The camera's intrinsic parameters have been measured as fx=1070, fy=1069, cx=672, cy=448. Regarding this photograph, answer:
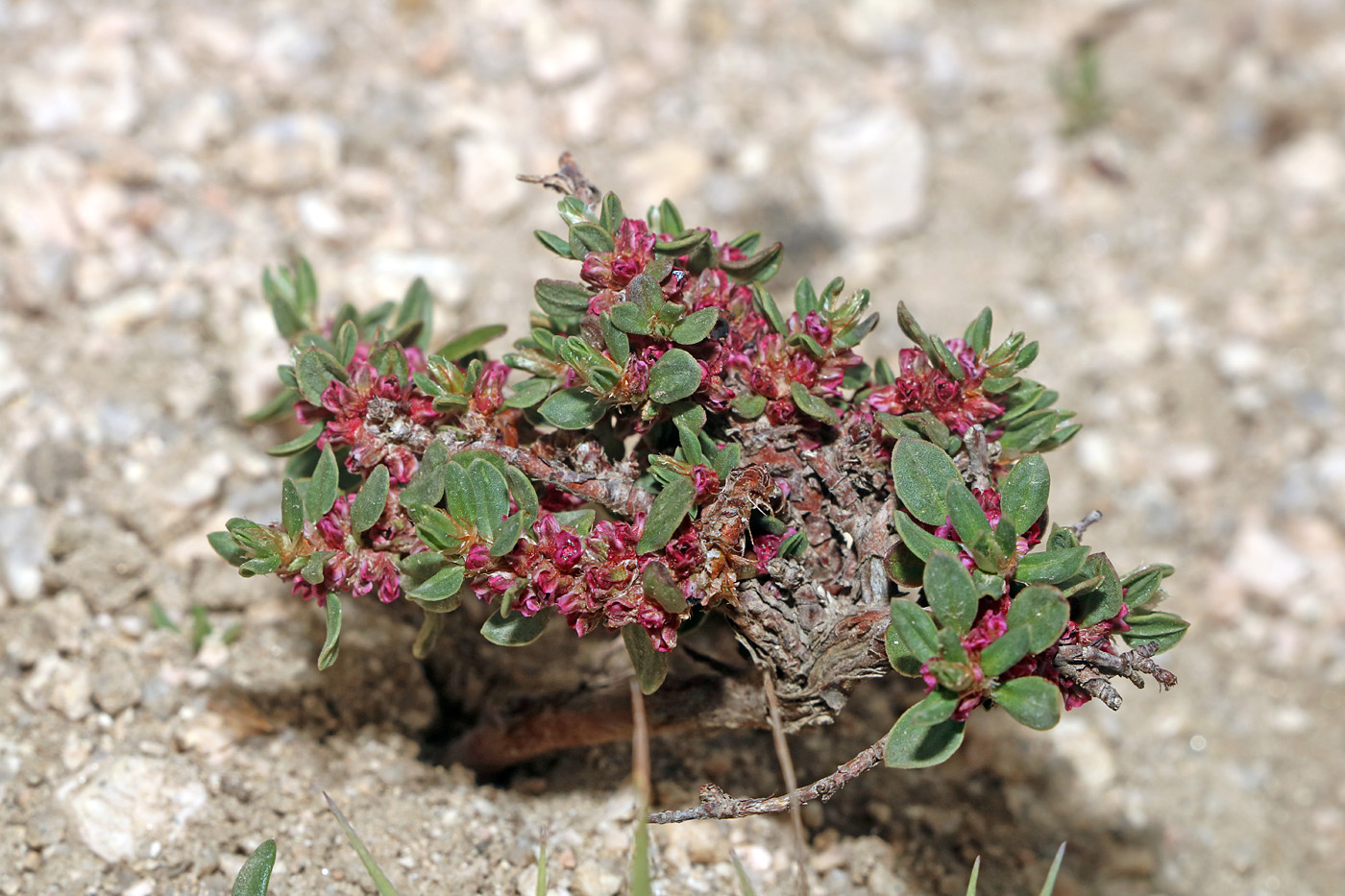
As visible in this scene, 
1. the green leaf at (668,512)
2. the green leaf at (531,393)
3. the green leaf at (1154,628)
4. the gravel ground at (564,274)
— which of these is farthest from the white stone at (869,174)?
the green leaf at (668,512)

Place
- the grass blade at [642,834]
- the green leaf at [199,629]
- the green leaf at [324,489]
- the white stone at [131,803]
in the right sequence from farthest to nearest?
the green leaf at [199,629] < the white stone at [131,803] < the green leaf at [324,489] < the grass blade at [642,834]

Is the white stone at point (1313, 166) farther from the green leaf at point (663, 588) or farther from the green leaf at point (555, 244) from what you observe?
the green leaf at point (663, 588)

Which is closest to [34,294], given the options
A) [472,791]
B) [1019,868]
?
[472,791]

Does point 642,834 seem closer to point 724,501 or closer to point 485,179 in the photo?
point 724,501

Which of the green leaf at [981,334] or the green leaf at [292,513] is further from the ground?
the green leaf at [981,334]

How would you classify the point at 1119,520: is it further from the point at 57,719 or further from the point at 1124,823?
the point at 57,719

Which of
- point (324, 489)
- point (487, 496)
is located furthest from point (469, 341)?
point (487, 496)

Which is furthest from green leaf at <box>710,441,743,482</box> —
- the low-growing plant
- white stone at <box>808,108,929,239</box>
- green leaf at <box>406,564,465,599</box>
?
white stone at <box>808,108,929,239</box>
